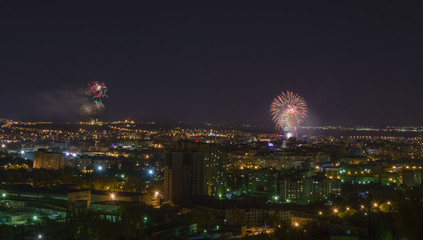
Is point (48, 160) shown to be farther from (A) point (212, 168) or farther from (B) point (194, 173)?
(B) point (194, 173)

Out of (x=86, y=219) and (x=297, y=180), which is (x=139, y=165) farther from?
(x=86, y=219)

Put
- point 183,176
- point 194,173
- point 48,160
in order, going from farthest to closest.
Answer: point 48,160 → point 194,173 → point 183,176

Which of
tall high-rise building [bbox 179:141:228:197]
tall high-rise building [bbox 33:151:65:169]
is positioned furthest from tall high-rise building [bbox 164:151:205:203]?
tall high-rise building [bbox 33:151:65:169]

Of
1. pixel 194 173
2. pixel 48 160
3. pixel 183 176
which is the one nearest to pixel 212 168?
pixel 194 173

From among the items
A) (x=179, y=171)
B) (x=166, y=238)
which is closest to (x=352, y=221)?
(x=166, y=238)

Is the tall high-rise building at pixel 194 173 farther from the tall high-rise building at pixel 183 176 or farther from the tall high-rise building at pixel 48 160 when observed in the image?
the tall high-rise building at pixel 48 160

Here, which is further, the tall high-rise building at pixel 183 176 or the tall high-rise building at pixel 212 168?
the tall high-rise building at pixel 212 168

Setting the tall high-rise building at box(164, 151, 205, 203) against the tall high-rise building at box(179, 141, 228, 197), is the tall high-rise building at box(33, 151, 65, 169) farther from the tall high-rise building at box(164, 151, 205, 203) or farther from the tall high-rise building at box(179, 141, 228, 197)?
the tall high-rise building at box(164, 151, 205, 203)

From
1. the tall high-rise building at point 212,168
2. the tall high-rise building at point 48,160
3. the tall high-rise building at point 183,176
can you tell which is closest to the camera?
the tall high-rise building at point 183,176

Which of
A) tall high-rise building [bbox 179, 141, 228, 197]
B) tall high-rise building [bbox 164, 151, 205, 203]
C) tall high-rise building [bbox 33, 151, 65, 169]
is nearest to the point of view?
tall high-rise building [bbox 164, 151, 205, 203]

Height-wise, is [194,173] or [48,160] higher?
[48,160]

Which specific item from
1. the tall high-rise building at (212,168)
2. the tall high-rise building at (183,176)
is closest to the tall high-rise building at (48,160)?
the tall high-rise building at (212,168)
